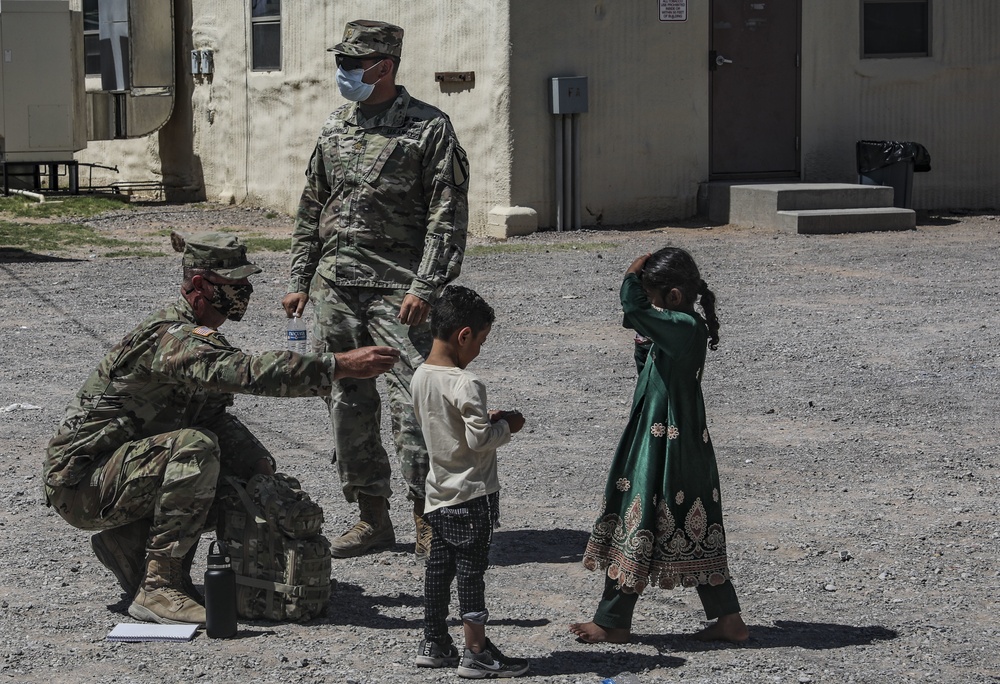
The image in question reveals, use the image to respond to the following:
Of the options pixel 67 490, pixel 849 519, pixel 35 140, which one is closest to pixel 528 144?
pixel 35 140

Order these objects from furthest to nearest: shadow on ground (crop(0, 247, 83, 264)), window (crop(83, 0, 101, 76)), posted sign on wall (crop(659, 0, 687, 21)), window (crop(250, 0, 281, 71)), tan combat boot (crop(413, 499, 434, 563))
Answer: window (crop(83, 0, 101, 76)), window (crop(250, 0, 281, 71)), posted sign on wall (crop(659, 0, 687, 21)), shadow on ground (crop(0, 247, 83, 264)), tan combat boot (crop(413, 499, 434, 563))

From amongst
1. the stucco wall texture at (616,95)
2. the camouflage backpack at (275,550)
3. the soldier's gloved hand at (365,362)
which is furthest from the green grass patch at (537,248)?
the soldier's gloved hand at (365,362)

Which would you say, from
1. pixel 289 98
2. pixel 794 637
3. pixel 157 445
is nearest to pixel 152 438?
pixel 157 445

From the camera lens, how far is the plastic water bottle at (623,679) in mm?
4341

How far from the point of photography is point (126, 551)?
507 centimetres

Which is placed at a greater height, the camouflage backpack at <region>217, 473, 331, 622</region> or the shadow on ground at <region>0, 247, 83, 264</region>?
the shadow on ground at <region>0, 247, 83, 264</region>

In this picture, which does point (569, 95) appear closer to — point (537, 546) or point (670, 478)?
point (537, 546)

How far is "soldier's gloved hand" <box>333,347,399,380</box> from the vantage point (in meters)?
4.55

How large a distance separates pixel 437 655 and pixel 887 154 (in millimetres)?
12633

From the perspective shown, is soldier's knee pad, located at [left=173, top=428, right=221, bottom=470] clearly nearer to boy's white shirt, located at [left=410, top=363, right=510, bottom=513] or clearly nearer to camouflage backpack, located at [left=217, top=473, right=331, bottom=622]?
camouflage backpack, located at [left=217, top=473, right=331, bottom=622]

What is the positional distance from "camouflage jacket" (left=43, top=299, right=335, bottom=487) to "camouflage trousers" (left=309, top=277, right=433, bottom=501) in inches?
28.9

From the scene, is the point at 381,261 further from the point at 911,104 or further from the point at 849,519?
the point at 911,104

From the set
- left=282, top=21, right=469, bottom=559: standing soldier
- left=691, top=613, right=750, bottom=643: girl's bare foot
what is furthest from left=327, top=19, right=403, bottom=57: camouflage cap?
left=691, top=613, right=750, bottom=643: girl's bare foot

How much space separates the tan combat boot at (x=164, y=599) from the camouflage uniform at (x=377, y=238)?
105cm
